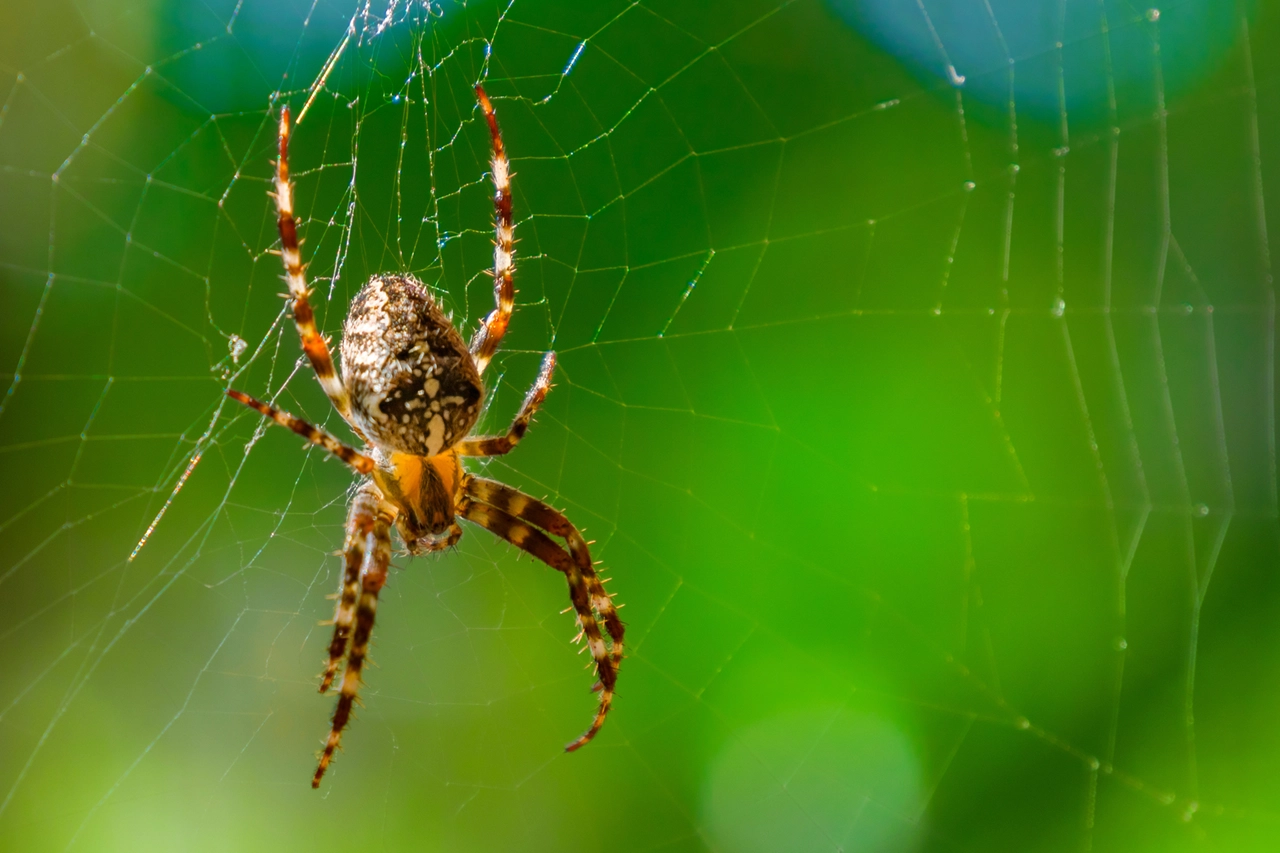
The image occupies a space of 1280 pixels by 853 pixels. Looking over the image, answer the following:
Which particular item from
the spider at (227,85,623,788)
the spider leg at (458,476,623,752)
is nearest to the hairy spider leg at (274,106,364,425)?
the spider at (227,85,623,788)

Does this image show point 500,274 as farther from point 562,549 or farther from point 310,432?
point 562,549

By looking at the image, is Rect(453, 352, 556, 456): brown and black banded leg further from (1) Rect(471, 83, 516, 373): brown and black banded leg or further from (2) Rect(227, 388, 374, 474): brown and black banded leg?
(2) Rect(227, 388, 374, 474): brown and black banded leg

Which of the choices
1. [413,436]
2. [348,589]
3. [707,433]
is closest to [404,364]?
[413,436]

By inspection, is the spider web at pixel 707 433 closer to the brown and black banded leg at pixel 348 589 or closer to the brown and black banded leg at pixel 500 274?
the brown and black banded leg at pixel 500 274

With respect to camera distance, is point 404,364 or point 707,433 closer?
point 404,364

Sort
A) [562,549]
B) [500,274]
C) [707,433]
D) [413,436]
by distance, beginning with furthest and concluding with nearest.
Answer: [707,433] → [562,549] → [500,274] → [413,436]

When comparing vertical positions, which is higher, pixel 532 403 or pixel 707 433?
pixel 532 403

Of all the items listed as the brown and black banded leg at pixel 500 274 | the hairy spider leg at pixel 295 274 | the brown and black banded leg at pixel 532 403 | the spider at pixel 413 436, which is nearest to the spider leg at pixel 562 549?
the spider at pixel 413 436

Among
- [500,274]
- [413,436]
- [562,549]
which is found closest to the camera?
[413,436]
